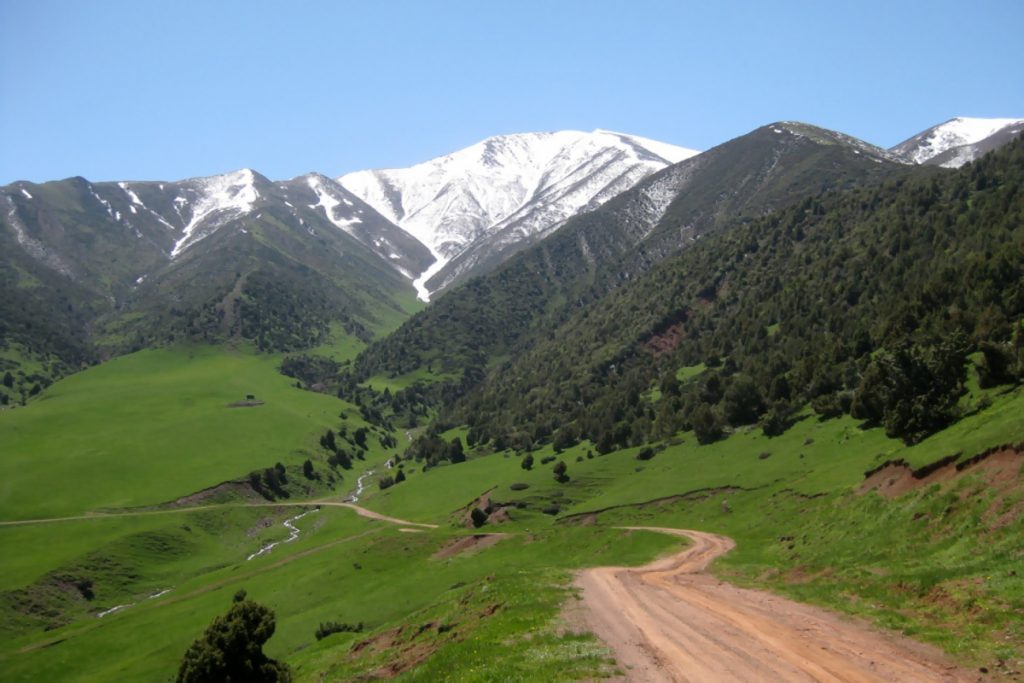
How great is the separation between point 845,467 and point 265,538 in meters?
98.1

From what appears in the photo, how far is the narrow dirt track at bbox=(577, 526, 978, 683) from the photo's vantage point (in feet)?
68.2

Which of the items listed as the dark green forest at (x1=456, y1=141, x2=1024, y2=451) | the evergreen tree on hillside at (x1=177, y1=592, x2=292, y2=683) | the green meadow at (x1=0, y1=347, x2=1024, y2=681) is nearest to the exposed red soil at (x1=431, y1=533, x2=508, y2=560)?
the green meadow at (x1=0, y1=347, x2=1024, y2=681)

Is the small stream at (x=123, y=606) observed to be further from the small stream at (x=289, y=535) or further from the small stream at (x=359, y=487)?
the small stream at (x=359, y=487)

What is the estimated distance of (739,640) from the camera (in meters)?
25.0

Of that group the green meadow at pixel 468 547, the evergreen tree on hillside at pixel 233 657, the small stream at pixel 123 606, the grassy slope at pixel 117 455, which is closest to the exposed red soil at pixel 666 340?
the green meadow at pixel 468 547

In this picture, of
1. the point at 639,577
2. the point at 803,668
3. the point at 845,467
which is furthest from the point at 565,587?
the point at 845,467

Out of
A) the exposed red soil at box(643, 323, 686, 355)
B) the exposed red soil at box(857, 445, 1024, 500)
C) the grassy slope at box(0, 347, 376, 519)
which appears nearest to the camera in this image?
the exposed red soil at box(857, 445, 1024, 500)

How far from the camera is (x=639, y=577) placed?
43.2 meters

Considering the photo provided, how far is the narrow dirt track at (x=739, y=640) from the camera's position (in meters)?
20.8

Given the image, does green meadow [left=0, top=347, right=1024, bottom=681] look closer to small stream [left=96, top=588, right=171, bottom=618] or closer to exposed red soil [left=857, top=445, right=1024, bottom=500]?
exposed red soil [left=857, top=445, right=1024, bottom=500]

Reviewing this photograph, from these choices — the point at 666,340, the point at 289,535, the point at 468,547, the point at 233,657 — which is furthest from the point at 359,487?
the point at 233,657

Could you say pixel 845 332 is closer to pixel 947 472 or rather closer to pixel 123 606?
pixel 947 472

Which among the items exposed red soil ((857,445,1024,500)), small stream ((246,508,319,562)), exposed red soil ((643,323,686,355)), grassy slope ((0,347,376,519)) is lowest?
Answer: small stream ((246,508,319,562))

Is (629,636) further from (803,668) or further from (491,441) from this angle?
(491,441)
